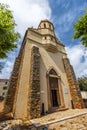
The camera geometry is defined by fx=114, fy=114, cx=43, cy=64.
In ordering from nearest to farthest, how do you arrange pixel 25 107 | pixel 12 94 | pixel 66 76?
pixel 25 107 → pixel 12 94 → pixel 66 76

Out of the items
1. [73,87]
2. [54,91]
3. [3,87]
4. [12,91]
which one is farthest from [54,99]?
[3,87]

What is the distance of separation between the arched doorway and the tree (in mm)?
7107

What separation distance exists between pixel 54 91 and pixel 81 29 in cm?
906

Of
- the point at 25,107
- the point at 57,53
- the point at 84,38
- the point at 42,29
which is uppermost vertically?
the point at 42,29

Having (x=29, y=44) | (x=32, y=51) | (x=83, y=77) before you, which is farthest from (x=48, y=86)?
(x=83, y=77)

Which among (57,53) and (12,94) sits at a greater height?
(57,53)

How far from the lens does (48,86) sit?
14719mm

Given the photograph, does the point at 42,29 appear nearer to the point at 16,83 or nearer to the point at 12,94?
the point at 16,83

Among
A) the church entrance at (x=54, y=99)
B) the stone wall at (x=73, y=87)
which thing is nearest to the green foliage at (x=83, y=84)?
the stone wall at (x=73, y=87)

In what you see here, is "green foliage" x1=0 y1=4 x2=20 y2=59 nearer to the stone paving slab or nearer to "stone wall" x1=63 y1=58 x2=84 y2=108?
the stone paving slab

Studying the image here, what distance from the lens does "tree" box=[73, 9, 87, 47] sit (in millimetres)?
9207

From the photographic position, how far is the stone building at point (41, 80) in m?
12.0

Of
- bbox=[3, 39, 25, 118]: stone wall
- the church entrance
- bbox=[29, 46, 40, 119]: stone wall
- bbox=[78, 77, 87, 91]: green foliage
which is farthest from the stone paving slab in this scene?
bbox=[78, 77, 87, 91]: green foliage

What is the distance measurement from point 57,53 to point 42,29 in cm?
462
